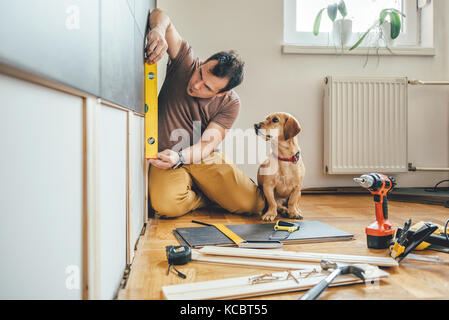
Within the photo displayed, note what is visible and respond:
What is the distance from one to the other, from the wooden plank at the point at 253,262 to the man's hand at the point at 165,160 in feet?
2.11

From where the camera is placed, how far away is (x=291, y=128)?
166cm

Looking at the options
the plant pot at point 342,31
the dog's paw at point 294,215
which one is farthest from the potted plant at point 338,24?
the dog's paw at point 294,215

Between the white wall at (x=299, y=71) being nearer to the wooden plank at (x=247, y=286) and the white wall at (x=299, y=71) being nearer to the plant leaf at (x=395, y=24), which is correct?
the plant leaf at (x=395, y=24)

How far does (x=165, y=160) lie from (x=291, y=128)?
0.61 meters

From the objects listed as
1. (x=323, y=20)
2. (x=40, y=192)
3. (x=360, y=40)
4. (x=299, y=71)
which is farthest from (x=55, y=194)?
(x=323, y=20)

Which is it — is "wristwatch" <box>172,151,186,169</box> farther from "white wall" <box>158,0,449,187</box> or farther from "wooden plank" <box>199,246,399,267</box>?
"white wall" <box>158,0,449,187</box>

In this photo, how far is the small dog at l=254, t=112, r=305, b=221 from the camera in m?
1.67

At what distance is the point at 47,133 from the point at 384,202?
101 centimetres

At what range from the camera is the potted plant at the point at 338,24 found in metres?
2.38

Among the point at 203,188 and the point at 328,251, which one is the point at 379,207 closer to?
the point at 328,251

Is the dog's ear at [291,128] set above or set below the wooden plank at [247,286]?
above

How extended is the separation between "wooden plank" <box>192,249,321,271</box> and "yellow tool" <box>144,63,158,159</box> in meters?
0.61

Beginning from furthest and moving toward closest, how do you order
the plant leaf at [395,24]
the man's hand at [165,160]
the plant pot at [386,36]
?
1. the plant pot at [386,36]
2. the plant leaf at [395,24]
3. the man's hand at [165,160]

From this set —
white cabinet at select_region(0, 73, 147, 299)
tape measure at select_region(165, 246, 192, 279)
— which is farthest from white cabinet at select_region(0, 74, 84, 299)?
tape measure at select_region(165, 246, 192, 279)
